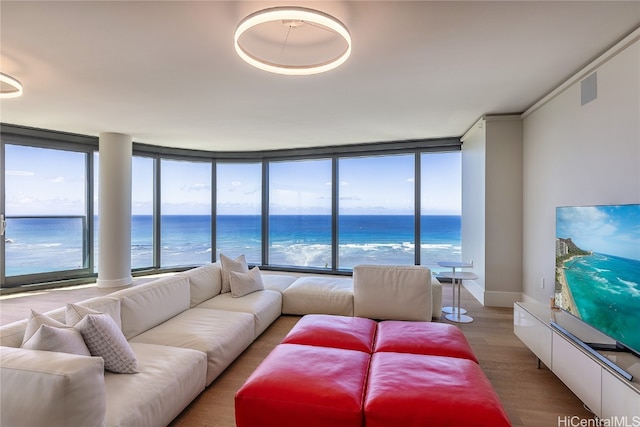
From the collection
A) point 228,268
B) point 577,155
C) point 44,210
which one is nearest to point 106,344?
point 228,268

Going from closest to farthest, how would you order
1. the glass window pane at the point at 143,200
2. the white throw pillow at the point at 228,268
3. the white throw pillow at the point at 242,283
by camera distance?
the white throw pillow at the point at 242,283 → the white throw pillow at the point at 228,268 → the glass window pane at the point at 143,200

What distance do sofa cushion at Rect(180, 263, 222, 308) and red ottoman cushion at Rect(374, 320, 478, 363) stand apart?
190 centimetres

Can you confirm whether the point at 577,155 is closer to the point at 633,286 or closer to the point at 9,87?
the point at 633,286

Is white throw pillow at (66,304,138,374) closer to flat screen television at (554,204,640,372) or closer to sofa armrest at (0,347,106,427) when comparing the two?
sofa armrest at (0,347,106,427)

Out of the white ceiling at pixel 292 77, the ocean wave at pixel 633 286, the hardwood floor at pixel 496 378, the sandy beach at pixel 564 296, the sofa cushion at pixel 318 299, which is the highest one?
the white ceiling at pixel 292 77

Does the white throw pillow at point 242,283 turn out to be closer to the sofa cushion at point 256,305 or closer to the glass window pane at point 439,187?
the sofa cushion at point 256,305

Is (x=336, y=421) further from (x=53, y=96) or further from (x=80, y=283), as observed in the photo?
(x=80, y=283)

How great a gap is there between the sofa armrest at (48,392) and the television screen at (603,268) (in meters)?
2.90

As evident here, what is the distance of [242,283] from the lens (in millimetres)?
3520

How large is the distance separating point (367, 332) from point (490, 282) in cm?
262

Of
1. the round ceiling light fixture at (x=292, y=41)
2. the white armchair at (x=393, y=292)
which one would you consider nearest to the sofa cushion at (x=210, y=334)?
the white armchair at (x=393, y=292)

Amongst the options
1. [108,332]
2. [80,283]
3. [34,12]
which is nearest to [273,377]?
[108,332]

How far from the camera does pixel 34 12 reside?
1.97 meters

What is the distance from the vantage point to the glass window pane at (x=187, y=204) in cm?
664
